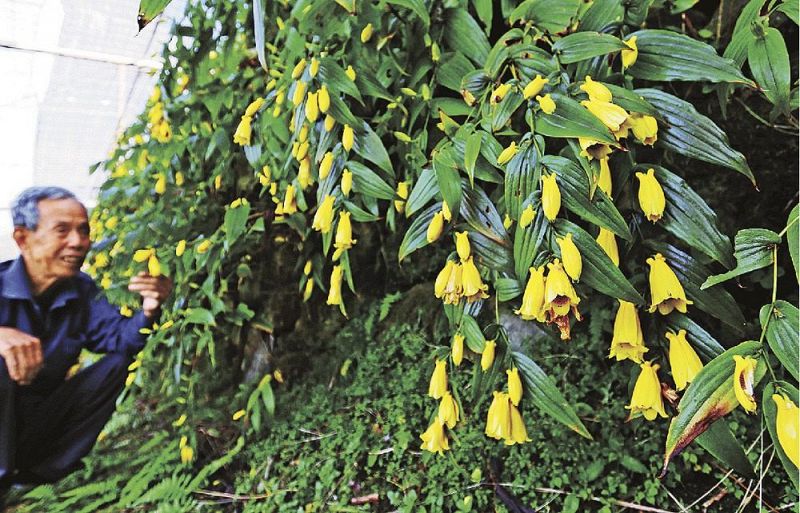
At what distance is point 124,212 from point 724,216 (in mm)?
1246

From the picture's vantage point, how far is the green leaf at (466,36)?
718mm

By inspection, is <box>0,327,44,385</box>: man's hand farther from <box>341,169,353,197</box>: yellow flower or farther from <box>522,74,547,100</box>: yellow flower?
<box>522,74,547,100</box>: yellow flower

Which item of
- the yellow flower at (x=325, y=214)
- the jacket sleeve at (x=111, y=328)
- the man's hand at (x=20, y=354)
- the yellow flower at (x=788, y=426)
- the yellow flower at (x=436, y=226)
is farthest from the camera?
the jacket sleeve at (x=111, y=328)

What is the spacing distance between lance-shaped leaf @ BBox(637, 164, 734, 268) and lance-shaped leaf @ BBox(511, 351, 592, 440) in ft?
0.69

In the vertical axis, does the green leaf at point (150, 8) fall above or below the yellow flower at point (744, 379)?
above

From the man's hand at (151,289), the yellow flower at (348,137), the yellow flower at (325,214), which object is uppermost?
the yellow flower at (348,137)

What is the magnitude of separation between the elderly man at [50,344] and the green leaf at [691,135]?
101 cm

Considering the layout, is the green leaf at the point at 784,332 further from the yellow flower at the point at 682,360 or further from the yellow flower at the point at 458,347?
the yellow flower at the point at 458,347

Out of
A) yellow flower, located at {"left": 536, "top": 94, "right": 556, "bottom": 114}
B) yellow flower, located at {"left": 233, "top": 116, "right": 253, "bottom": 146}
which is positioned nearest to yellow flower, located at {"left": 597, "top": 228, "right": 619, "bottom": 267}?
yellow flower, located at {"left": 536, "top": 94, "right": 556, "bottom": 114}

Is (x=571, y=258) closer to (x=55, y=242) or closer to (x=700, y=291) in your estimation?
(x=700, y=291)

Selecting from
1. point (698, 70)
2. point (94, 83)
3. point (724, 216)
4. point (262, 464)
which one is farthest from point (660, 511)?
point (94, 83)

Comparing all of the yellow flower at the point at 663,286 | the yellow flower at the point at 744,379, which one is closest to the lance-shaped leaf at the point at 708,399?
the yellow flower at the point at 744,379

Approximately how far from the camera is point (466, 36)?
2.38 ft

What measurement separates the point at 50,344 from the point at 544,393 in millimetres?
920
